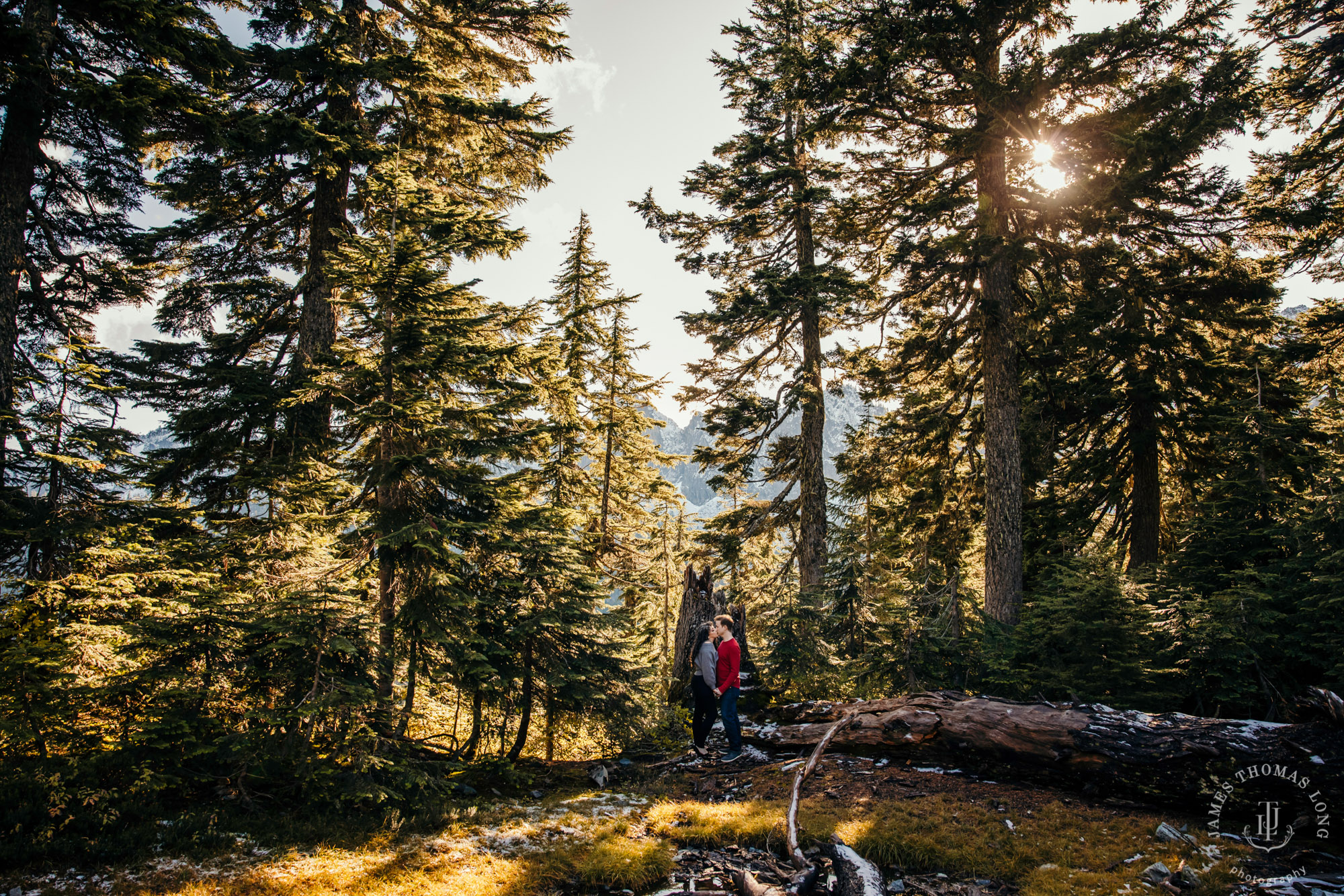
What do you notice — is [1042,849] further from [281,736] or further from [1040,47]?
[1040,47]

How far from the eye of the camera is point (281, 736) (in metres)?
6.70

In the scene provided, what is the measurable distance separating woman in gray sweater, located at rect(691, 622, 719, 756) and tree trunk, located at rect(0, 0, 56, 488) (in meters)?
10.7

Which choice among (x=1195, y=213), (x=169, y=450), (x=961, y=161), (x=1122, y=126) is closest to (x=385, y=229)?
(x=169, y=450)

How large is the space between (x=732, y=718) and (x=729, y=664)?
0.85 m

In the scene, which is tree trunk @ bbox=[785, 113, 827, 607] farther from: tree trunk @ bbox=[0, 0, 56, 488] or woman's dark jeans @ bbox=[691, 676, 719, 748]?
tree trunk @ bbox=[0, 0, 56, 488]

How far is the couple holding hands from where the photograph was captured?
8.68 meters

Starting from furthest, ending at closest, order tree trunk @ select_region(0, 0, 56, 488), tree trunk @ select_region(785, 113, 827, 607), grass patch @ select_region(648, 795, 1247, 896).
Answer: tree trunk @ select_region(785, 113, 827, 607)
tree trunk @ select_region(0, 0, 56, 488)
grass patch @ select_region(648, 795, 1247, 896)

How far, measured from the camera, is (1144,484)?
13.9m

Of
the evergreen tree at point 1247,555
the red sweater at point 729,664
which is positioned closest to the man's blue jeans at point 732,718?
the red sweater at point 729,664

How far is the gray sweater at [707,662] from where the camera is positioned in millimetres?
9047

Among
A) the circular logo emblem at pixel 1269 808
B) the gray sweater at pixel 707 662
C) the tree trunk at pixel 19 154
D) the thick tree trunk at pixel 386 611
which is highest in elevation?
the tree trunk at pixel 19 154

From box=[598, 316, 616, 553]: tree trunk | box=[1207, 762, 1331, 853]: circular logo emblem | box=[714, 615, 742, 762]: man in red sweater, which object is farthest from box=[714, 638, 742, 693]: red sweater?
box=[598, 316, 616, 553]: tree trunk

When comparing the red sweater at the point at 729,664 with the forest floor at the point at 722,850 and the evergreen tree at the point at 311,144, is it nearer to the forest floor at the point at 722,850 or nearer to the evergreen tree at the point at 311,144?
the forest floor at the point at 722,850

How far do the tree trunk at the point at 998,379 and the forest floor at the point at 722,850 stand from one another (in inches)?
222
